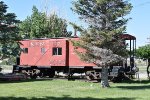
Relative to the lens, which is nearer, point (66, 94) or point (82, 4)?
point (66, 94)

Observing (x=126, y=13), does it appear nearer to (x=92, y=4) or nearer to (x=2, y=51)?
(x=92, y=4)

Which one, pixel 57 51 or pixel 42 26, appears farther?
pixel 42 26

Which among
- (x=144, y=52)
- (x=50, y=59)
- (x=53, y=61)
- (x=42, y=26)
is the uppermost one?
(x=42, y=26)

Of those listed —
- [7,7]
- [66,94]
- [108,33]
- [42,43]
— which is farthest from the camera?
[42,43]

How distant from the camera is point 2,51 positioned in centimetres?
1562

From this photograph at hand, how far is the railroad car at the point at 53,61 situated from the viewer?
31109 millimetres

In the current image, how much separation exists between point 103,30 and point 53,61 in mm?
10104

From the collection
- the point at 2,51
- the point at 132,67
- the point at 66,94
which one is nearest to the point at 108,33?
the point at 66,94

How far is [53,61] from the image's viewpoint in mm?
33969

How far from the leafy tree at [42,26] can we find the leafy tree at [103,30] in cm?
2465

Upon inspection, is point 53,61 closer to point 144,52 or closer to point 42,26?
point 144,52

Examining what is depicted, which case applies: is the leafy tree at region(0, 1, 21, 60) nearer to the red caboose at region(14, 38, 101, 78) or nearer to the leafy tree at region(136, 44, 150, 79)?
the red caboose at region(14, 38, 101, 78)

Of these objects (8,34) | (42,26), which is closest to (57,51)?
(42,26)

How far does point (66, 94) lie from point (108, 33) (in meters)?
5.27
